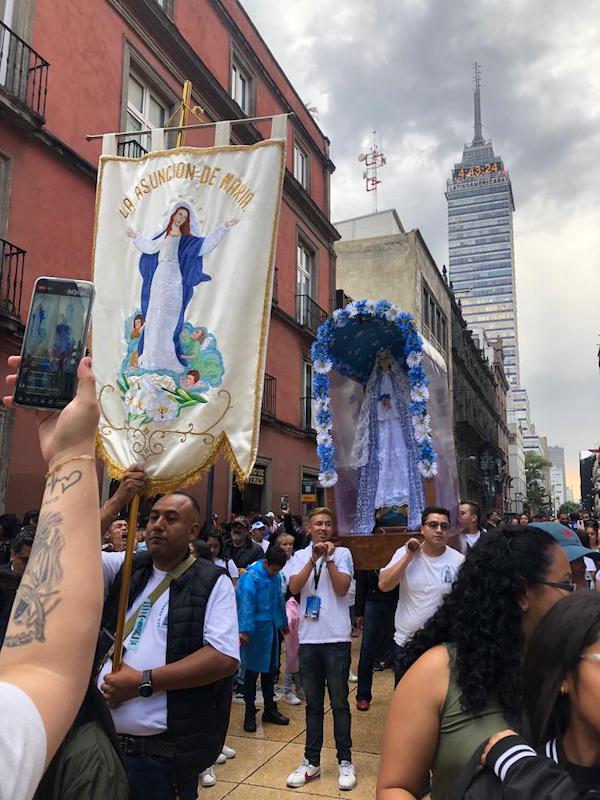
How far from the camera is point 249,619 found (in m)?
6.05

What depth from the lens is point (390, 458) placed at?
787cm

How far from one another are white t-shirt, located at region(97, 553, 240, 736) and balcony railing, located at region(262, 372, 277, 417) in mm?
13544

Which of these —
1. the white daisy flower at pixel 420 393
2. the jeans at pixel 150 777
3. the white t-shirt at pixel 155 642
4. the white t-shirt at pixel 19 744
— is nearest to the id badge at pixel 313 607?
the white t-shirt at pixel 155 642

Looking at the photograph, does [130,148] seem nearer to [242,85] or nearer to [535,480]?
[242,85]

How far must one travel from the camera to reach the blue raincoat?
5.93m

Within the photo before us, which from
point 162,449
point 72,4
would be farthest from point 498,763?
point 72,4

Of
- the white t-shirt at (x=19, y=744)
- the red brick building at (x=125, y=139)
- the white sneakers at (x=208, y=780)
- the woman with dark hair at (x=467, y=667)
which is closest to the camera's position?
the white t-shirt at (x=19, y=744)

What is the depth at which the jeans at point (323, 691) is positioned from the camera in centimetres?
473

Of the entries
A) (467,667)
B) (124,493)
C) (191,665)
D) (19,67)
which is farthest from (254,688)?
(19,67)

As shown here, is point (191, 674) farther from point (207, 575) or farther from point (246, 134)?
point (246, 134)

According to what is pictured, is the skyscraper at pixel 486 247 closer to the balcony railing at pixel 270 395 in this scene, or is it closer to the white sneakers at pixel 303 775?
the balcony railing at pixel 270 395

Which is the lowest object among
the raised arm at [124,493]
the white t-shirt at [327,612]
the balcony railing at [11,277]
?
the white t-shirt at [327,612]

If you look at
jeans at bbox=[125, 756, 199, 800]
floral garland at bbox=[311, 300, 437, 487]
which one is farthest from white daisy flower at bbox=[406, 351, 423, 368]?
jeans at bbox=[125, 756, 199, 800]

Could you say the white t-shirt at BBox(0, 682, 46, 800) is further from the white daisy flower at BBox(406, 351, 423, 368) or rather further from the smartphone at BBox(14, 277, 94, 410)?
the white daisy flower at BBox(406, 351, 423, 368)
